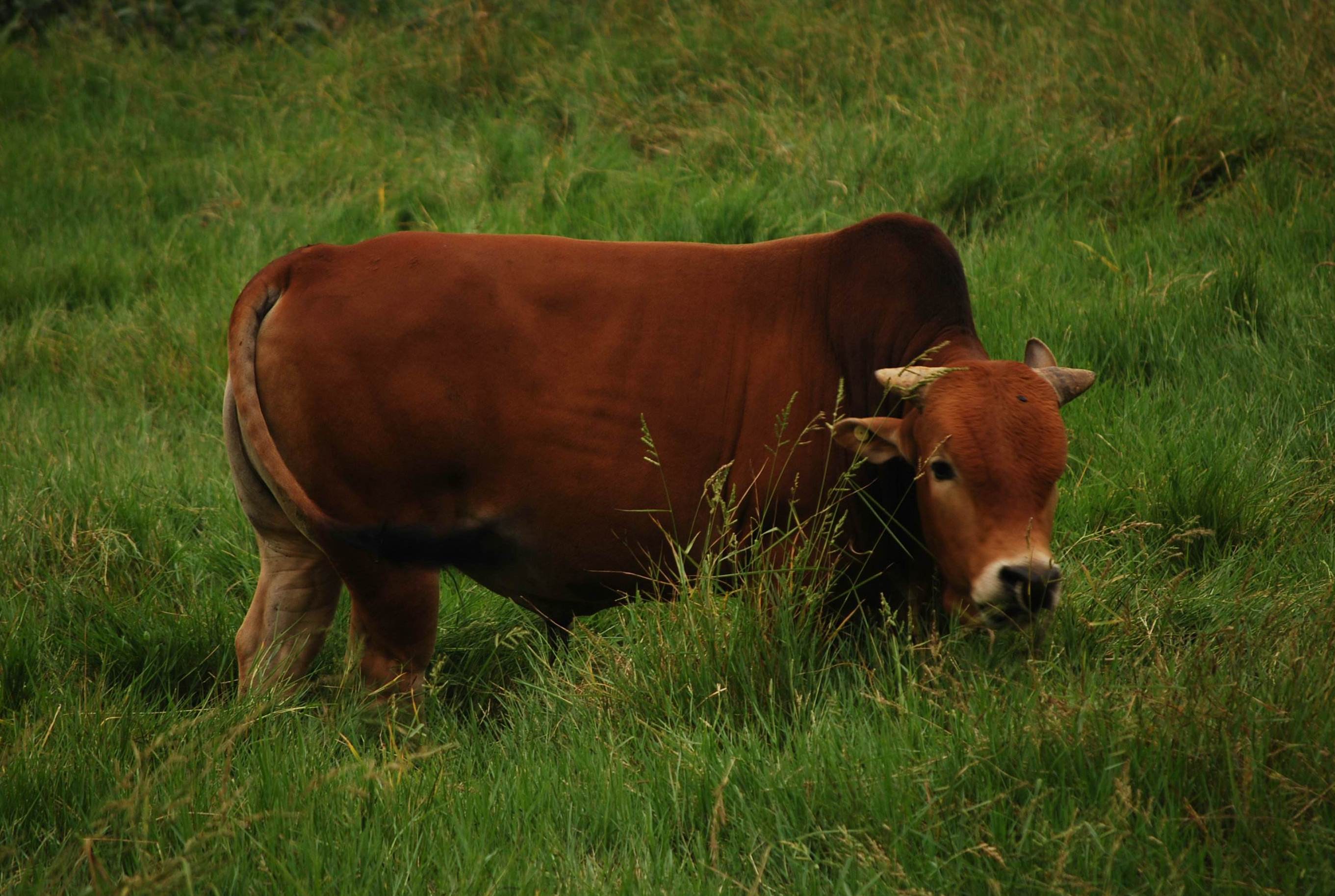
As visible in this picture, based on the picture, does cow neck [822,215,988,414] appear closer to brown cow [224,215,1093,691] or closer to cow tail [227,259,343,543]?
brown cow [224,215,1093,691]

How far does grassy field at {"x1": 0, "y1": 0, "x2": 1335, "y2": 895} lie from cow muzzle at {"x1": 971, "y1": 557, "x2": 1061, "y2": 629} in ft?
0.46

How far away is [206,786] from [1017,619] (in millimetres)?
2053

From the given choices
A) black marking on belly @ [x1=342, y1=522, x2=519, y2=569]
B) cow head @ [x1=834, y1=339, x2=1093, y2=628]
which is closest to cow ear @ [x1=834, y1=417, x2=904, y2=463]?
cow head @ [x1=834, y1=339, x2=1093, y2=628]

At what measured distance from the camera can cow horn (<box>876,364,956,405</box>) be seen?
11.1 feet

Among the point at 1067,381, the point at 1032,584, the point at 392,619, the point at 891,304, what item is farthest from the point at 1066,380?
the point at 392,619

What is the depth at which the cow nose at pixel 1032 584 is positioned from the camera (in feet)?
10.2

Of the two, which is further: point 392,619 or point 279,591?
point 279,591

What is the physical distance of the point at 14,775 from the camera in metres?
2.94

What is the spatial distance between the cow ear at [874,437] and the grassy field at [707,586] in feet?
1.59

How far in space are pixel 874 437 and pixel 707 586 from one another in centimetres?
65

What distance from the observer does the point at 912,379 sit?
11.2ft

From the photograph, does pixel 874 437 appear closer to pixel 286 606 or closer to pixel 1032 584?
pixel 1032 584

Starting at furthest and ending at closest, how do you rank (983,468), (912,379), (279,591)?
1. (279,591)
2. (912,379)
3. (983,468)

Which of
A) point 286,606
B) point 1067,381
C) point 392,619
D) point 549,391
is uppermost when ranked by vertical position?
point 1067,381
